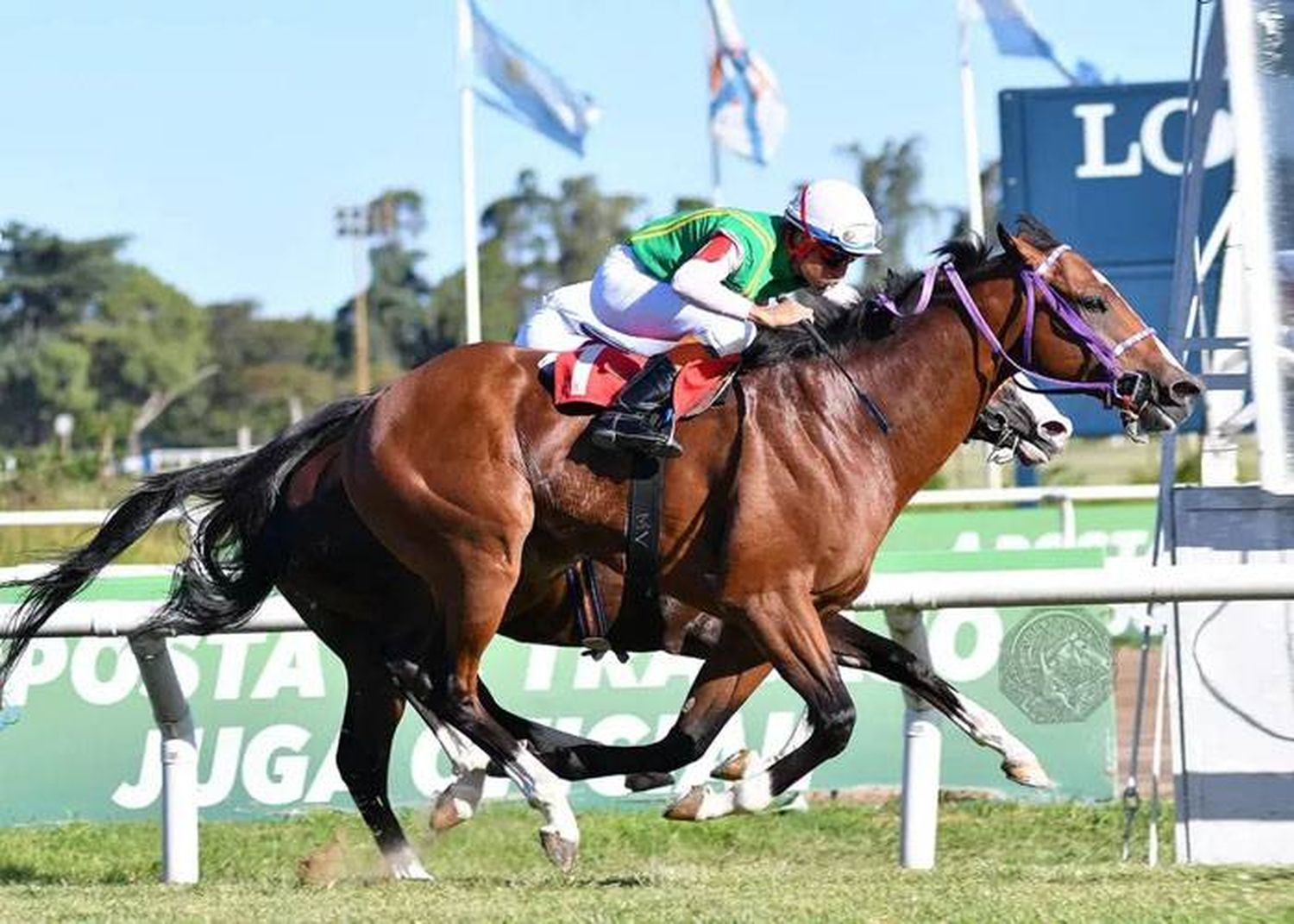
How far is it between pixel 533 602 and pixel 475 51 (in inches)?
557

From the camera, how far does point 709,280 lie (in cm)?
621

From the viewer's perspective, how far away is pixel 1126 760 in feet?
32.5

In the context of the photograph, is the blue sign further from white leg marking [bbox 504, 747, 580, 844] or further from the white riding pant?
white leg marking [bbox 504, 747, 580, 844]

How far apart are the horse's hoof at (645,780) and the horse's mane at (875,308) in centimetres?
118

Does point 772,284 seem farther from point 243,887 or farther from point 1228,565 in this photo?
point 243,887

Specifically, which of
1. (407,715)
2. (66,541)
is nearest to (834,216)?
(407,715)

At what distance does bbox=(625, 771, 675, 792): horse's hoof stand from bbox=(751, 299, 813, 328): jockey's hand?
130 cm

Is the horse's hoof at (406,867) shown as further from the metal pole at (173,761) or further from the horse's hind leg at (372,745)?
the metal pole at (173,761)

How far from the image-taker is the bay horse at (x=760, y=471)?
20.0ft

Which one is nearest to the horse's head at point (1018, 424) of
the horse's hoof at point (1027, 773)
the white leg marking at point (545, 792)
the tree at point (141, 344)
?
the horse's hoof at point (1027, 773)

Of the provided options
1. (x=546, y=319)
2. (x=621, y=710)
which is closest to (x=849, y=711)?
(x=546, y=319)

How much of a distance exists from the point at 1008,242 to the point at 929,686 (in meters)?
1.25

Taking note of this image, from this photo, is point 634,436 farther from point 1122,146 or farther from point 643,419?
point 1122,146

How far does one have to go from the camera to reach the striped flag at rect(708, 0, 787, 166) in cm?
2288
